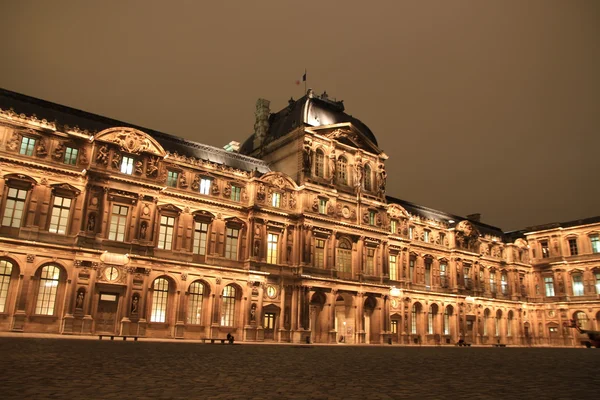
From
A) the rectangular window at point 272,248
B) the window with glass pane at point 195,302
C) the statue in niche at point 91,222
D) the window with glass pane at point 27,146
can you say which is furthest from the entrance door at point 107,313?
the rectangular window at point 272,248

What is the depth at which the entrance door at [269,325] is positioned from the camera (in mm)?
39544

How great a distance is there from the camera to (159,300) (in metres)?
35.2

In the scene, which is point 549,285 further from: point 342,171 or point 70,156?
point 70,156

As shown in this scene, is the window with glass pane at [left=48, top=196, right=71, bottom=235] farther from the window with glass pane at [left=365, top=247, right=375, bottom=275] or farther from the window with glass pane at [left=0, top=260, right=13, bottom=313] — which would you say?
the window with glass pane at [left=365, top=247, right=375, bottom=275]

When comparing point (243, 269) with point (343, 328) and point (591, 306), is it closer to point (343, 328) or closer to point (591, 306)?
point (343, 328)

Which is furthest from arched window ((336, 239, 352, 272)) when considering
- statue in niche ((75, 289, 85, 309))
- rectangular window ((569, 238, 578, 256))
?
rectangular window ((569, 238, 578, 256))

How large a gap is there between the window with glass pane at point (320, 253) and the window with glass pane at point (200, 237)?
1089cm

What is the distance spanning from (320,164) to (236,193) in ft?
32.0

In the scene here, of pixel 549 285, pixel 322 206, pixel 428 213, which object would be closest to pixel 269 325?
pixel 322 206

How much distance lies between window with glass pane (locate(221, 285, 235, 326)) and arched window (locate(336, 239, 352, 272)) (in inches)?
446

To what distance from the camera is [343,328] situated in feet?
153

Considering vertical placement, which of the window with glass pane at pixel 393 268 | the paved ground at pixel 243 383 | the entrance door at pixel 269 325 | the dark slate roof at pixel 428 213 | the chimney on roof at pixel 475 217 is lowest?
the paved ground at pixel 243 383

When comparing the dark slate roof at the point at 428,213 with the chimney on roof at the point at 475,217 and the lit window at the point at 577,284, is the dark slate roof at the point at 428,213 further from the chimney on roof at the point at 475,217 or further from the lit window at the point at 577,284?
the lit window at the point at 577,284

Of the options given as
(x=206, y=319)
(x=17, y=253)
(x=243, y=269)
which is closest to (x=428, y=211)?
(x=243, y=269)
